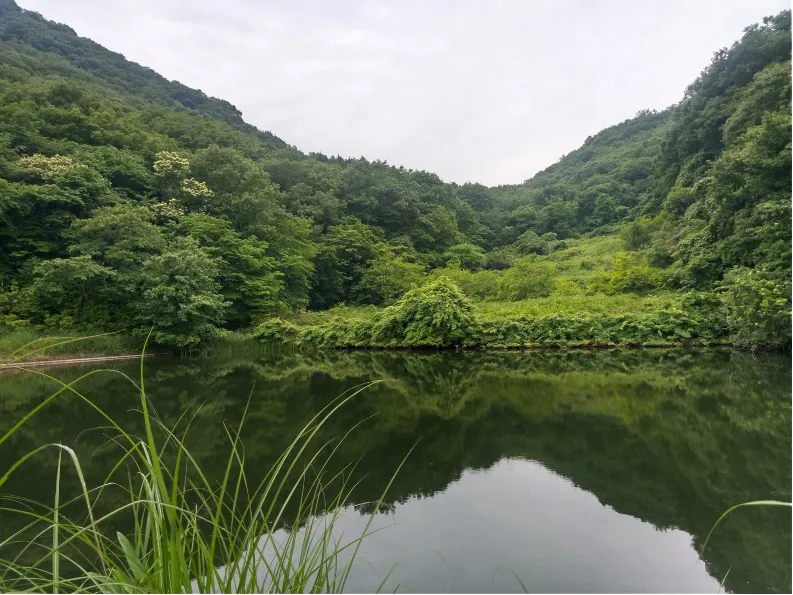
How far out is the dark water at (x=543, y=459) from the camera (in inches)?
37.0

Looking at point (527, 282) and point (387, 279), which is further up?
point (387, 279)

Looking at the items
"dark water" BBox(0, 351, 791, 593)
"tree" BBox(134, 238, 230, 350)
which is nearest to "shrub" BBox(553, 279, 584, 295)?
"dark water" BBox(0, 351, 791, 593)

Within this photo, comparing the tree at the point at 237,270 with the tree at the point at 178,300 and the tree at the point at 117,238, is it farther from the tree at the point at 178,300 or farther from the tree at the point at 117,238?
the tree at the point at 178,300

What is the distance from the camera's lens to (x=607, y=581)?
5.65ft

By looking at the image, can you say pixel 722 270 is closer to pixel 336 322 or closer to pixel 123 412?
pixel 123 412

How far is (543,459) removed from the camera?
3.39 m

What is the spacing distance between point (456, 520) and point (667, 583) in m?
1.53

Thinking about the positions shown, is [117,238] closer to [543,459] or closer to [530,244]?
[543,459]

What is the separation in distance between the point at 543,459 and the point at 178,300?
33.0 ft

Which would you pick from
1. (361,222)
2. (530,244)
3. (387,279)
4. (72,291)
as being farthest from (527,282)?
(72,291)

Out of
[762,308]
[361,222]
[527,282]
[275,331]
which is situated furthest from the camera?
[361,222]

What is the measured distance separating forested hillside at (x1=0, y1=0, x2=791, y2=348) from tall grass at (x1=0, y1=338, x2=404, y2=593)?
3.07 feet

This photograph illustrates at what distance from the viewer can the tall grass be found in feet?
3.03

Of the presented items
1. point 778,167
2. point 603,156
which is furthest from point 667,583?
point 603,156
